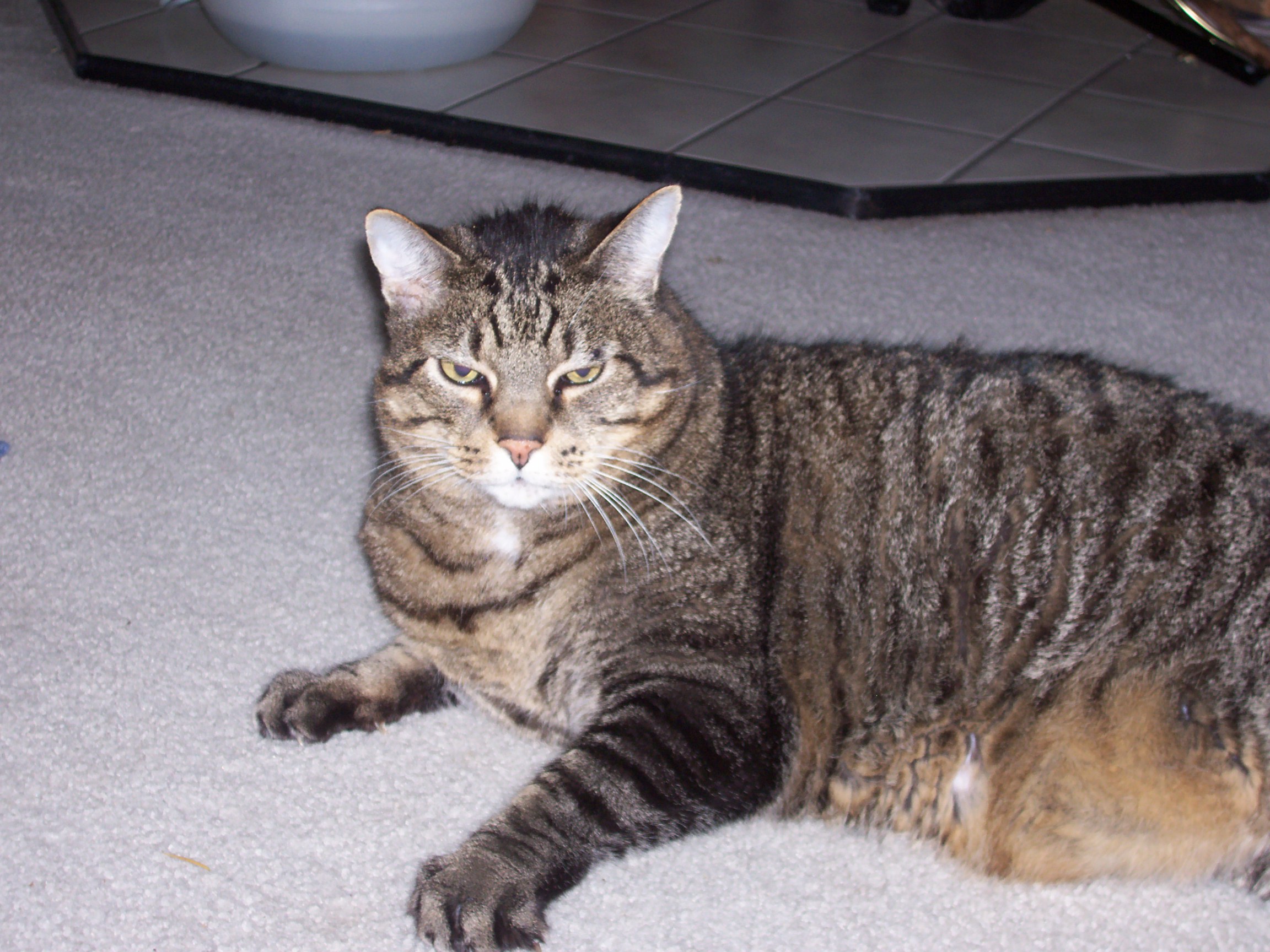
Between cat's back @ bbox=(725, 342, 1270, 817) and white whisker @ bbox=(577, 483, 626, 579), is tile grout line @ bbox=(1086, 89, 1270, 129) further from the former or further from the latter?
white whisker @ bbox=(577, 483, 626, 579)

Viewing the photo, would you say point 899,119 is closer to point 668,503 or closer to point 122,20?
point 668,503

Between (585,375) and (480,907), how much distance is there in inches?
23.1

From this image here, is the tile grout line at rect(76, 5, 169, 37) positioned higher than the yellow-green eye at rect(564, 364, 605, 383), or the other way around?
the yellow-green eye at rect(564, 364, 605, 383)

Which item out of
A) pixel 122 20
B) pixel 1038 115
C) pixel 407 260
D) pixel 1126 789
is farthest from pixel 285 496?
pixel 122 20

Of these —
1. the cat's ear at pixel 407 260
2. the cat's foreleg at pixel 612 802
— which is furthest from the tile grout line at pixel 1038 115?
the cat's foreleg at pixel 612 802

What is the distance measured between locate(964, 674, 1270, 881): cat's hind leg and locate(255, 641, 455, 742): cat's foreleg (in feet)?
2.30

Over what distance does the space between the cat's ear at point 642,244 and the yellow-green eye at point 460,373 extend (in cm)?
19

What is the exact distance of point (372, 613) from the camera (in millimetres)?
1734

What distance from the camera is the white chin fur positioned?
4.60ft

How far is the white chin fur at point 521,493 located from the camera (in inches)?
55.2

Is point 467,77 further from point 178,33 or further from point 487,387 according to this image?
Answer: point 487,387

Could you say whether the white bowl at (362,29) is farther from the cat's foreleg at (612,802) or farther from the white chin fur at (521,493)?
the cat's foreleg at (612,802)

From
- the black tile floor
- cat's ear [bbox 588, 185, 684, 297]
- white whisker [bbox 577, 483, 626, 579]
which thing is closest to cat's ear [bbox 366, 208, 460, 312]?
cat's ear [bbox 588, 185, 684, 297]

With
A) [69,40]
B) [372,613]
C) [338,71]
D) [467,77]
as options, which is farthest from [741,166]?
[69,40]
